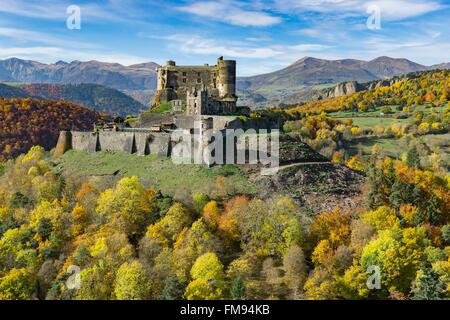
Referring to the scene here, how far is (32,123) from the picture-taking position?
13388cm

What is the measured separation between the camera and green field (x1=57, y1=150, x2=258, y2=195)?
59.3 metres

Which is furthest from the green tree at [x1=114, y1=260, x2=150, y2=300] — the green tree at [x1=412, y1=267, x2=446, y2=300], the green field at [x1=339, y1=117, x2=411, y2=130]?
the green field at [x1=339, y1=117, x2=411, y2=130]

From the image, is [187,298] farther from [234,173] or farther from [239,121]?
[239,121]

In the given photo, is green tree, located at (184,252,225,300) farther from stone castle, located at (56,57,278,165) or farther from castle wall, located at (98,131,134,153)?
castle wall, located at (98,131,134,153)

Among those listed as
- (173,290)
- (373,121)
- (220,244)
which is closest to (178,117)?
(220,244)

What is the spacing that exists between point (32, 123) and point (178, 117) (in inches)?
3005

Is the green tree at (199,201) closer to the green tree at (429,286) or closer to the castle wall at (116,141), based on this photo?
the castle wall at (116,141)

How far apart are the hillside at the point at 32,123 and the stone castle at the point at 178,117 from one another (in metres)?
56.2

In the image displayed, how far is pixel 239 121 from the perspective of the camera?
68625 millimetres

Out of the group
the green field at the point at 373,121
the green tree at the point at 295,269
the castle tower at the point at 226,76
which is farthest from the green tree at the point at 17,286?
the green field at the point at 373,121

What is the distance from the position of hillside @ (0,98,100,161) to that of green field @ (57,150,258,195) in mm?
59321

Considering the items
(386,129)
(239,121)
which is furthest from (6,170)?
(386,129)

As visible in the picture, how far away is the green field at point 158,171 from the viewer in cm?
5928
